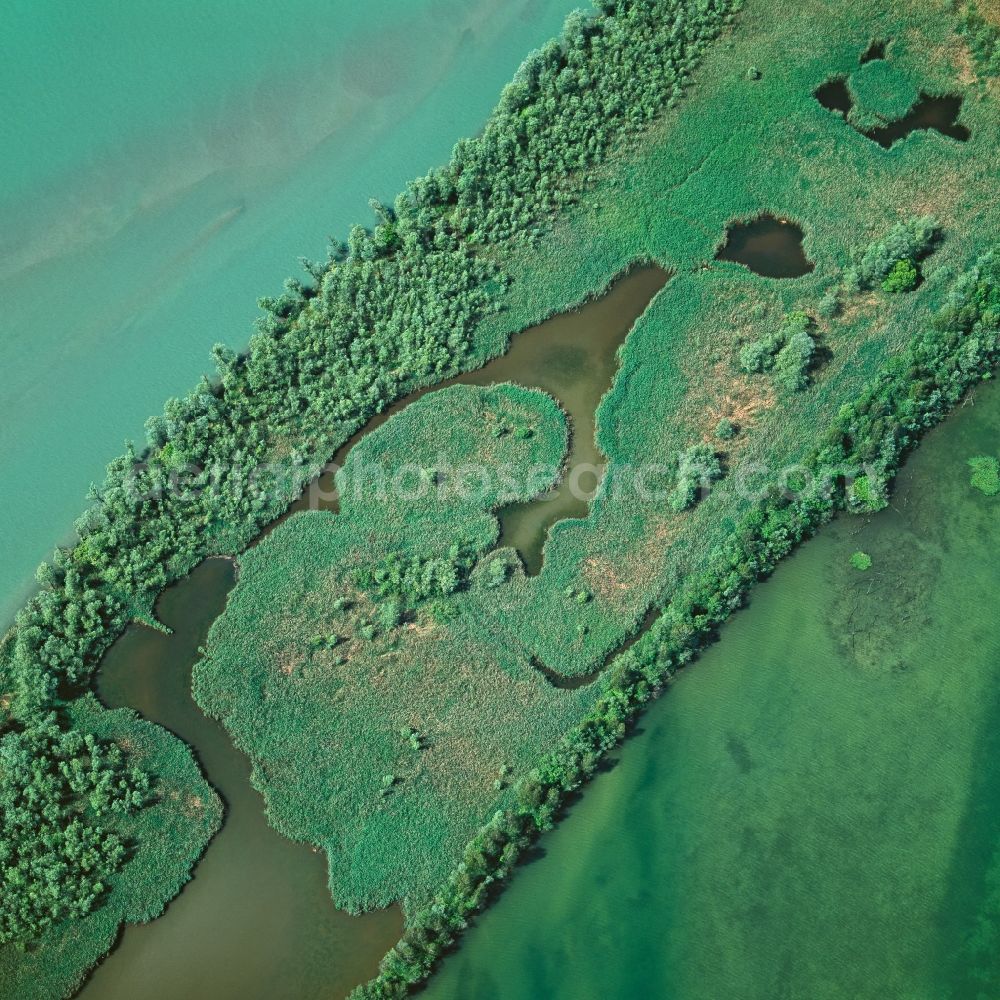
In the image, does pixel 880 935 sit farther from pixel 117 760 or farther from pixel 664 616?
pixel 117 760

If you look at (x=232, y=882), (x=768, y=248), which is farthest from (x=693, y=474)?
(x=232, y=882)

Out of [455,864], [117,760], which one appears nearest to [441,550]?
[455,864]

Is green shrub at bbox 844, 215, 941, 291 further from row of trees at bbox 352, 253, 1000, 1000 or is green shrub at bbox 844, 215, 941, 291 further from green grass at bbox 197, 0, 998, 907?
row of trees at bbox 352, 253, 1000, 1000

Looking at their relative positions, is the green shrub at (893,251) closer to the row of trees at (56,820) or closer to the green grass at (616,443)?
the green grass at (616,443)

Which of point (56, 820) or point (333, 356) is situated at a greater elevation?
point (333, 356)

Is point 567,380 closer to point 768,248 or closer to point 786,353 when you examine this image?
point 786,353

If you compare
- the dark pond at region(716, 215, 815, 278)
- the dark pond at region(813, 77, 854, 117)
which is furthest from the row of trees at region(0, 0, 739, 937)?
the dark pond at region(716, 215, 815, 278)

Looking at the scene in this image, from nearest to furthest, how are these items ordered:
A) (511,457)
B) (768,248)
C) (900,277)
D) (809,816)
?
(809,816) → (511,457) → (900,277) → (768,248)
